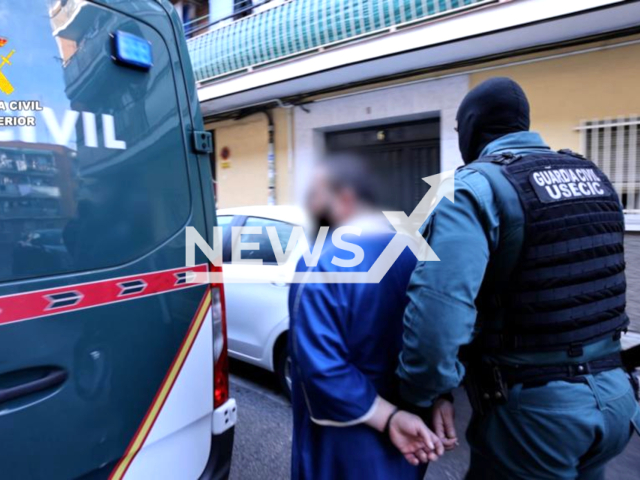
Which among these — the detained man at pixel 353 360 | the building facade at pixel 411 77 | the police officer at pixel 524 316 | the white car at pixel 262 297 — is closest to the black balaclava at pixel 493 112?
the police officer at pixel 524 316

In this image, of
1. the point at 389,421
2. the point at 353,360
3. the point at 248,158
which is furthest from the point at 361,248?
the point at 248,158

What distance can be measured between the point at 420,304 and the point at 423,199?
0.43m

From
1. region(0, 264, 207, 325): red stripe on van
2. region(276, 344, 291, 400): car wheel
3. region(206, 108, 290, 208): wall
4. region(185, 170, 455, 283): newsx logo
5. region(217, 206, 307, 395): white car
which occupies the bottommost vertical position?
region(276, 344, 291, 400): car wheel

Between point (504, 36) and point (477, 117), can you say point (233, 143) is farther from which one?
point (477, 117)

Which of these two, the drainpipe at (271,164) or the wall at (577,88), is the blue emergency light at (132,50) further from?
the drainpipe at (271,164)

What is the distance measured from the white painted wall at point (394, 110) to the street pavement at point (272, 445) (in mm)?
3097

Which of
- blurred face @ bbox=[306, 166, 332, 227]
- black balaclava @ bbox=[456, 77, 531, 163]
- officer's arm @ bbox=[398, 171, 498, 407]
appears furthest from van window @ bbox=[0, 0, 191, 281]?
black balaclava @ bbox=[456, 77, 531, 163]

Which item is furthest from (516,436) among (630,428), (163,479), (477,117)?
(163,479)

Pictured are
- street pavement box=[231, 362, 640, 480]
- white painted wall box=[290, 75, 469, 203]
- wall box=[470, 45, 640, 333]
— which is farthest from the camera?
white painted wall box=[290, 75, 469, 203]

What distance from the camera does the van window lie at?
1.19 meters

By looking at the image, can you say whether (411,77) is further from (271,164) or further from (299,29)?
(271,164)

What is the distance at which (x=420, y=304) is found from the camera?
1.09m

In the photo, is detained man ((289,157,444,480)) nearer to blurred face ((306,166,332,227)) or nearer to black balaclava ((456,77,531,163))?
blurred face ((306,166,332,227))

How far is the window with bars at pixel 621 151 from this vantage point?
4.91 m
